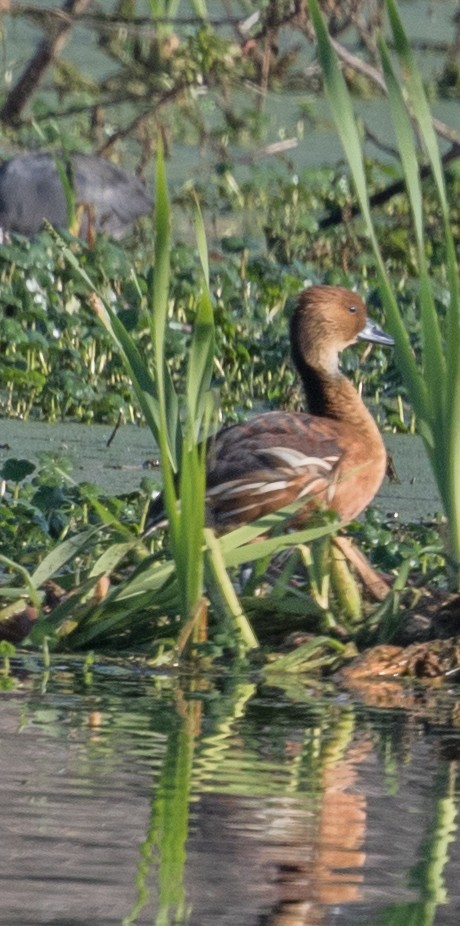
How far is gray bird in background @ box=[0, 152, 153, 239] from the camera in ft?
39.2

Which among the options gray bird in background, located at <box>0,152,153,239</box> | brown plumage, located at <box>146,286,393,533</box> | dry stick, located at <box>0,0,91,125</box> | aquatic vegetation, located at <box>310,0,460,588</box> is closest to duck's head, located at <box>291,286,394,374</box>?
brown plumage, located at <box>146,286,393,533</box>

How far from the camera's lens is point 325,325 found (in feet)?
22.4

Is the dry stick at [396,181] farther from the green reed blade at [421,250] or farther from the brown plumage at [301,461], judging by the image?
the green reed blade at [421,250]

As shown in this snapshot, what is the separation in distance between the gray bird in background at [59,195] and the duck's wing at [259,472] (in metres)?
6.12

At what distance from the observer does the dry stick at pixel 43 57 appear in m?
11.6

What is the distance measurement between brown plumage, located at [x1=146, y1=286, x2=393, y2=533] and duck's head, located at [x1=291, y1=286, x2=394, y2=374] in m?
0.16

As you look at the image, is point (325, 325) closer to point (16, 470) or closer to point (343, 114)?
point (16, 470)

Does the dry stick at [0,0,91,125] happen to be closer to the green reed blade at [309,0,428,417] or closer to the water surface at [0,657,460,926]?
the green reed blade at [309,0,428,417]

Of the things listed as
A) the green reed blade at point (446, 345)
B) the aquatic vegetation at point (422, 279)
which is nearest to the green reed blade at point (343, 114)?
the aquatic vegetation at point (422, 279)

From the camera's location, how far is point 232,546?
4.57m

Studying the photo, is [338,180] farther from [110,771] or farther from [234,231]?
[110,771]

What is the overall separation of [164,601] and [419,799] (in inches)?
48.3

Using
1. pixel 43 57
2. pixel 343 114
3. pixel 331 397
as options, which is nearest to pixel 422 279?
pixel 343 114

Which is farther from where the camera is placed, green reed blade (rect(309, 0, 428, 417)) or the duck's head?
the duck's head
